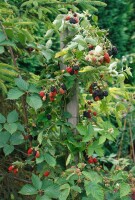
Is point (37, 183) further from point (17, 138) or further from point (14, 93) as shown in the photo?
point (14, 93)

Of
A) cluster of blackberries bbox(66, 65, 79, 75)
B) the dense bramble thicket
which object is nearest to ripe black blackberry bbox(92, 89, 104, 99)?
the dense bramble thicket

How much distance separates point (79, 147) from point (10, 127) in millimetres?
313

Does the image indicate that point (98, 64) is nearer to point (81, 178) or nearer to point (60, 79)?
point (60, 79)

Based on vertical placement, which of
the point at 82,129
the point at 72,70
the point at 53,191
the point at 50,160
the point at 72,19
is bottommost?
the point at 53,191

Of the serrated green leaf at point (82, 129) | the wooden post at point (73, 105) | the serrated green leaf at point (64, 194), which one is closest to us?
the serrated green leaf at point (64, 194)

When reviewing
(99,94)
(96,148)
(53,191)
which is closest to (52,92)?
(99,94)

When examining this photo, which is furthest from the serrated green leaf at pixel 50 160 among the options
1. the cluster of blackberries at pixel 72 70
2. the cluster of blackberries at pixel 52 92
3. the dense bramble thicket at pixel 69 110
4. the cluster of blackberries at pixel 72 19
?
the cluster of blackberries at pixel 72 19

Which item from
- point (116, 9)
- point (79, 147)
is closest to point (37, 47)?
point (79, 147)

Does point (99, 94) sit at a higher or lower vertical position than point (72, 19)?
lower

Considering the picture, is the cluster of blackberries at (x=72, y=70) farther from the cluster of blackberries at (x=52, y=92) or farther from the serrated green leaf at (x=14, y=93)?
the serrated green leaf at (x=14, y=93)

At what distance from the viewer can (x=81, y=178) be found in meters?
1.75

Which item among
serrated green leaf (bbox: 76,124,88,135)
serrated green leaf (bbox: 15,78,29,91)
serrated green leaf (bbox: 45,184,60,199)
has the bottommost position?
serrated green leaf (bbox: 45,184,60,199)

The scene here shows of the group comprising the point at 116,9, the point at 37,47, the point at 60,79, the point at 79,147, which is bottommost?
the point at 79,147

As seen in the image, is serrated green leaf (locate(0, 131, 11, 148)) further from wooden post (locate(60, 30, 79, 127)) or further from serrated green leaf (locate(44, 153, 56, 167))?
wooden post (locate(60, 30, 79, 127))
